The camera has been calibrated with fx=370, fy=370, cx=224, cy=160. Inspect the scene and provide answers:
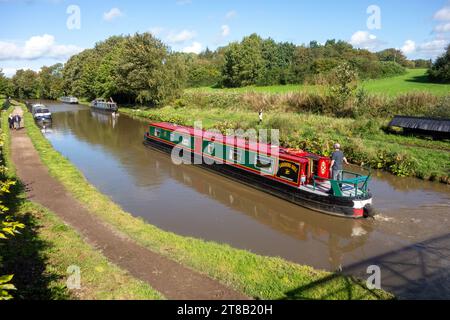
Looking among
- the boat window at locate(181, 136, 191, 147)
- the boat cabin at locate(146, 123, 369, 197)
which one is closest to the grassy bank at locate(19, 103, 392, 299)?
the boat cabin at locate(146, 123, 369, 197)

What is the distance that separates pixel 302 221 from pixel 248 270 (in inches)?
172

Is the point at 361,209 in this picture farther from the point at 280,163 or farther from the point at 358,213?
the point at 280,163

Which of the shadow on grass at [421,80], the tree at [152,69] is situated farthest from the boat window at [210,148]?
the shadow on grass at [421,80]

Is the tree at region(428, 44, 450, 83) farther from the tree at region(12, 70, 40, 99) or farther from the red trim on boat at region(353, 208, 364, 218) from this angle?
the tree at region(12, 70, 40, 99)

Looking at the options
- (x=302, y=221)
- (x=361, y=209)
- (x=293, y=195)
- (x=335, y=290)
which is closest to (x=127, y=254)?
(x=335, y=290)

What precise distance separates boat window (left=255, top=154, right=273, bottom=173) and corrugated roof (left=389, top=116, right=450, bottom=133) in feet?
32.3

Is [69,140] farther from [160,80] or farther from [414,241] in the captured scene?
[414,241]

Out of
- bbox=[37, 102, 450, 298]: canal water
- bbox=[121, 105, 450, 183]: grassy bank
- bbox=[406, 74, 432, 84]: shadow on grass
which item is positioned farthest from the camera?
bbox=[406, 74, 432, 84]: shadow on grass

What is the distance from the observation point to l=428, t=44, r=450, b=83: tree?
35.4m

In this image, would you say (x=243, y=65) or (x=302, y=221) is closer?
(x=302, y=221)

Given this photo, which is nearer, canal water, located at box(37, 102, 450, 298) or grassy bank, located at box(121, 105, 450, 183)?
canal water, located at box(37, 102, 450, 298)

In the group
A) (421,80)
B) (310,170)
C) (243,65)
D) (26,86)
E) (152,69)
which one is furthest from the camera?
(26,86)

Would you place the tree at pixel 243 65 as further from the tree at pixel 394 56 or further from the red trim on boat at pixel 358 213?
the red trim on boat at pixel 358 213

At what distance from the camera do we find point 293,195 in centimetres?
1237
